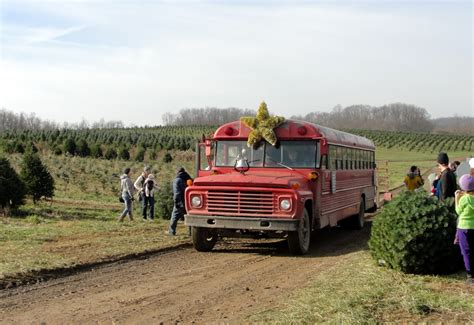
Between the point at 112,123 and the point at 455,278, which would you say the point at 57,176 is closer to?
the point at 455,278

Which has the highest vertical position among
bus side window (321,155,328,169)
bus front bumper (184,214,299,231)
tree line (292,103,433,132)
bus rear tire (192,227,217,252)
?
tree line (292,103,433,132)

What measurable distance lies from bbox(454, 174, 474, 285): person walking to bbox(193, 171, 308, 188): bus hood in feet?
11.1

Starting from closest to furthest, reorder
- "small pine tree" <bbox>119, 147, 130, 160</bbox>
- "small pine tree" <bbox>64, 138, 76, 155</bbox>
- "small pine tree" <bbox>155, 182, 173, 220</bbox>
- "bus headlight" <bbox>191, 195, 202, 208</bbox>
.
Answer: "bus headlight" <bbox>191, 195, 202, 208</bbox>, "small pine tree" <bbox>155, 182, 173, 220</bbox>, "small pine tree" <bbox>64, 138, 76, 155</bbox>, "small pine tree" <bbox>119, 147, 130, 160</bbox>

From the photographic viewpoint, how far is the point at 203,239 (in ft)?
37.3

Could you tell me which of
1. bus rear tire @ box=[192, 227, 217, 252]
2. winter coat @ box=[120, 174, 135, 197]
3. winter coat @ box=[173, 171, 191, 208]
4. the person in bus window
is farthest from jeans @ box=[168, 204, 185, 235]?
winter coat @ box=[120, 174, 135, 197]

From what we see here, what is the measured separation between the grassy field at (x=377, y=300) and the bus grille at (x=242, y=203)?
90.3 inches

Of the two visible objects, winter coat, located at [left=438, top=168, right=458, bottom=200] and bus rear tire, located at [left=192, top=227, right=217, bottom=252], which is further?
bus rear tire, located at [left=192, top=227, right=217, bottom=252]

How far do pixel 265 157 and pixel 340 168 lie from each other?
2.83 m

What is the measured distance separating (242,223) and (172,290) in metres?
2.91

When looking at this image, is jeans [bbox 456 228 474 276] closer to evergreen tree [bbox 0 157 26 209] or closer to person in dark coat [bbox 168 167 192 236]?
person in dark coat [bbox 168 167 192 236]

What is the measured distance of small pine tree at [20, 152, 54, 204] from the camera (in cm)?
2172

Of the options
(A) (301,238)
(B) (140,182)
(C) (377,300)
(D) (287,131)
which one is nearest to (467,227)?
(C) (377,300)

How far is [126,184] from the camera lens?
1692cm

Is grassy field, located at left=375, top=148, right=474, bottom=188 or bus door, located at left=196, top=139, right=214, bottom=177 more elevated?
bus door, located at left=196, top=139, right=214, bottom=177
